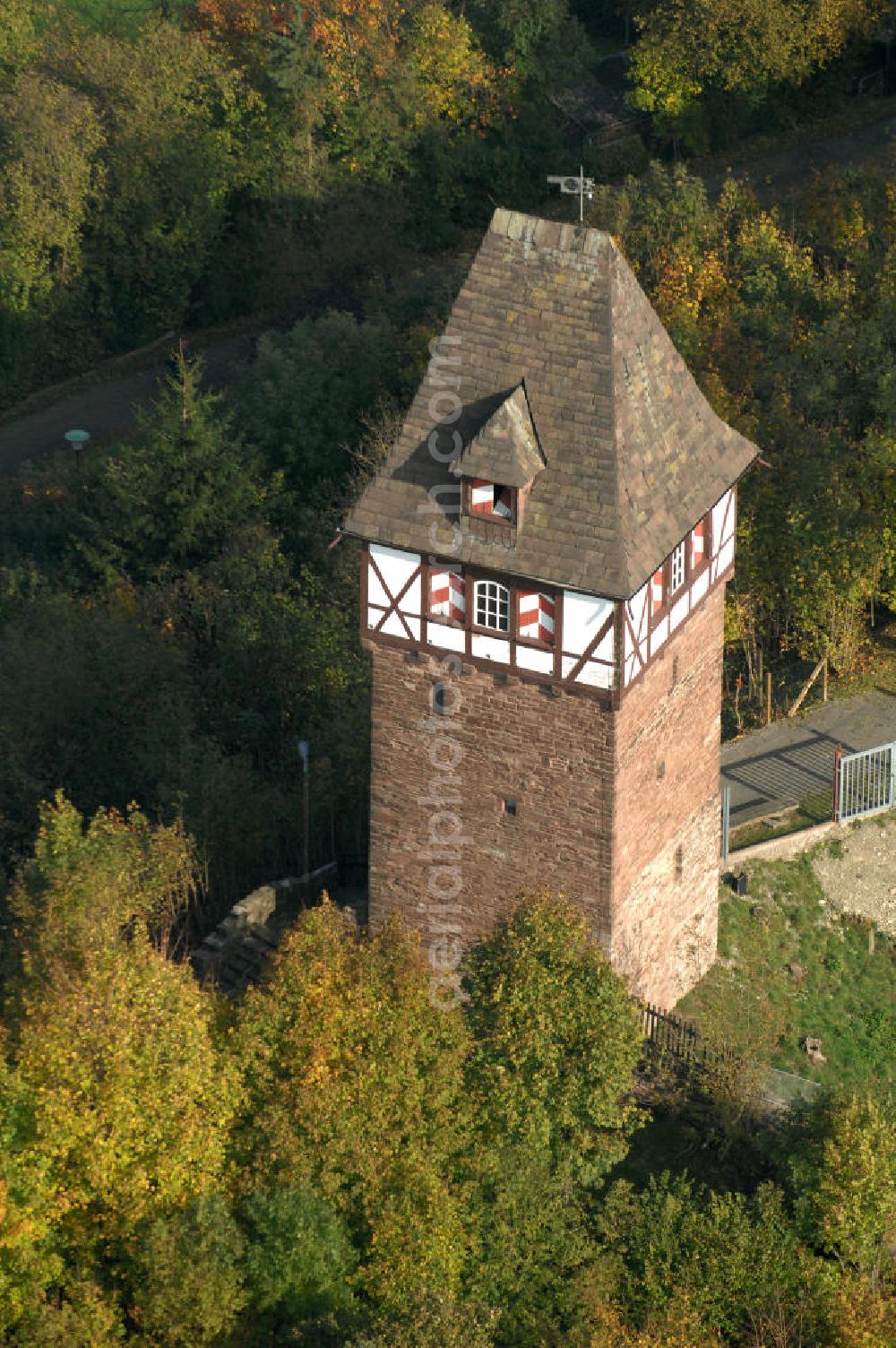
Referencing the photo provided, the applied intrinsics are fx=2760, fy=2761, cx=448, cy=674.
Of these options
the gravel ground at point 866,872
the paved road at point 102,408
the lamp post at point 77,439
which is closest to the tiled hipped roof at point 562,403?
the gravel ground at point 866,872

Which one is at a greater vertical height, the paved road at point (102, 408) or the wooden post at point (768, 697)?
the wooden post at point (768, 697)

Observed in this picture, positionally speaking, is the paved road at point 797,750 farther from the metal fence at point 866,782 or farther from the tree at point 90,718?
the tree at point 90,718

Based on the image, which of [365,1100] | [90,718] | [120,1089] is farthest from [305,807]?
[120,1089]

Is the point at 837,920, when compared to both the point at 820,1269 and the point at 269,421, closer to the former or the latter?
the point at 820,1269

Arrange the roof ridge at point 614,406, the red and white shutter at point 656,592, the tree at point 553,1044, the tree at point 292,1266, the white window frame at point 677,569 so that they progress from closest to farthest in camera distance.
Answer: the roof ridge at point 614,406, the tree at point 292,1266, the red and white shutter at point 656,592, the tree at point 553,1044, the white window frame at point 677,569

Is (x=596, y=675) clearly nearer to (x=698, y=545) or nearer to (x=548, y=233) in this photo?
(x=698, y=545)

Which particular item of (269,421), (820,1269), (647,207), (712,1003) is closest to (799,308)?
(647,207)
